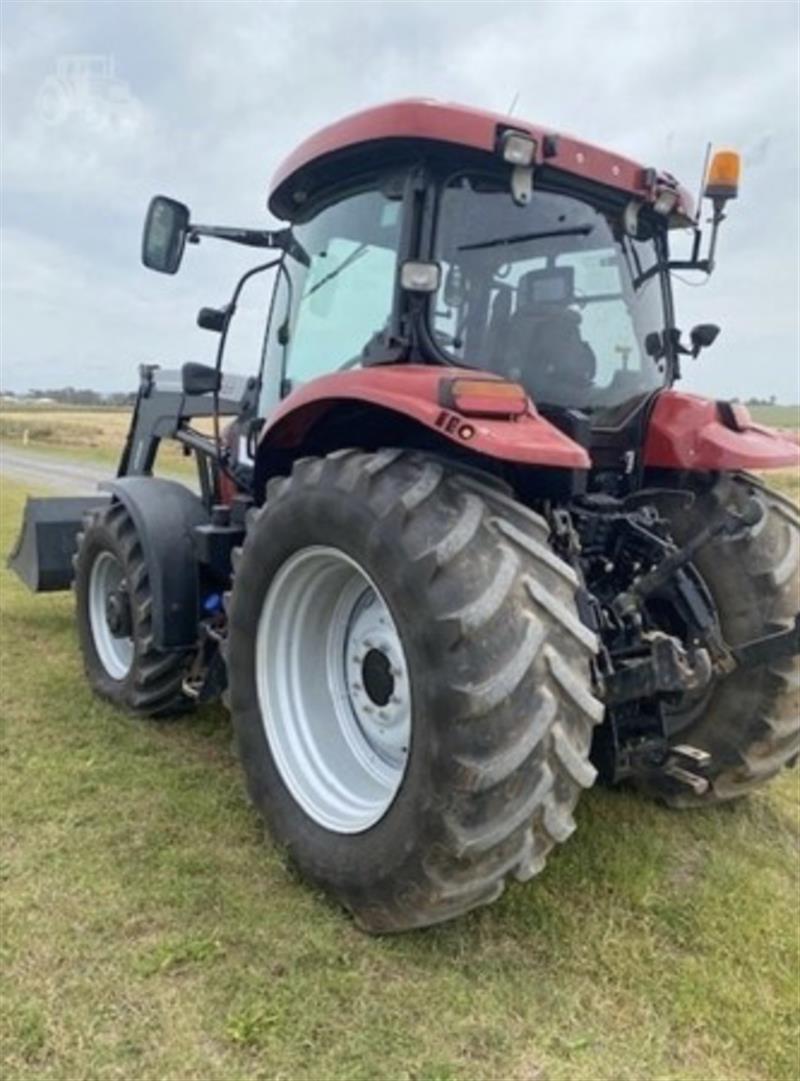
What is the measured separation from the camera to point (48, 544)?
539cm

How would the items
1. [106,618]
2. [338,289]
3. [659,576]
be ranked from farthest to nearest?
[106,618], [338,289], [659,576]

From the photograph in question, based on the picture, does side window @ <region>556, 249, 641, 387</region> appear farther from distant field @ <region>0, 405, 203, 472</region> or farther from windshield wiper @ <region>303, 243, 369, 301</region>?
distant field @ <region>0, 405, 203, 472</region>

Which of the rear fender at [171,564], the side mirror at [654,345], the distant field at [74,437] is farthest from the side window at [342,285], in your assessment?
the distant field at [74,437]

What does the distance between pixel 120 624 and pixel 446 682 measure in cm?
252

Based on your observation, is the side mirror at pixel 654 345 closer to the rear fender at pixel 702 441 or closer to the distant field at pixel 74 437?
the rear fender at pixel 702 441

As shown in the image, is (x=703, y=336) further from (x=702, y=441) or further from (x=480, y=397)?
(x=480, y=397)

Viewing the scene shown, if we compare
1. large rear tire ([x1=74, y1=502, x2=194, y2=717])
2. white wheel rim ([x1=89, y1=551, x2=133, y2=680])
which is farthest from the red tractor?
white wheel rim ([x1=89, y1=551, x2=133, y2=680])

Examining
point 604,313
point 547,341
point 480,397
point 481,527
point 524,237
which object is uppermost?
point 524,237

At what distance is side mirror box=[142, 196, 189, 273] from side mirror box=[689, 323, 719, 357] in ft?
6.95

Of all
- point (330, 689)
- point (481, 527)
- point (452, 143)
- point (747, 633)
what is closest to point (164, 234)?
point (452, 143)

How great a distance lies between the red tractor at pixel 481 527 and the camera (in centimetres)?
219

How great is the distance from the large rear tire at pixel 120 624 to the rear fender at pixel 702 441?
7.36ft

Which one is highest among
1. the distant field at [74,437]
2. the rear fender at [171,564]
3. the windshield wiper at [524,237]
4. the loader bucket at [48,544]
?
the windshield wiper at [524,237]

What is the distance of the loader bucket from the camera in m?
5.36
